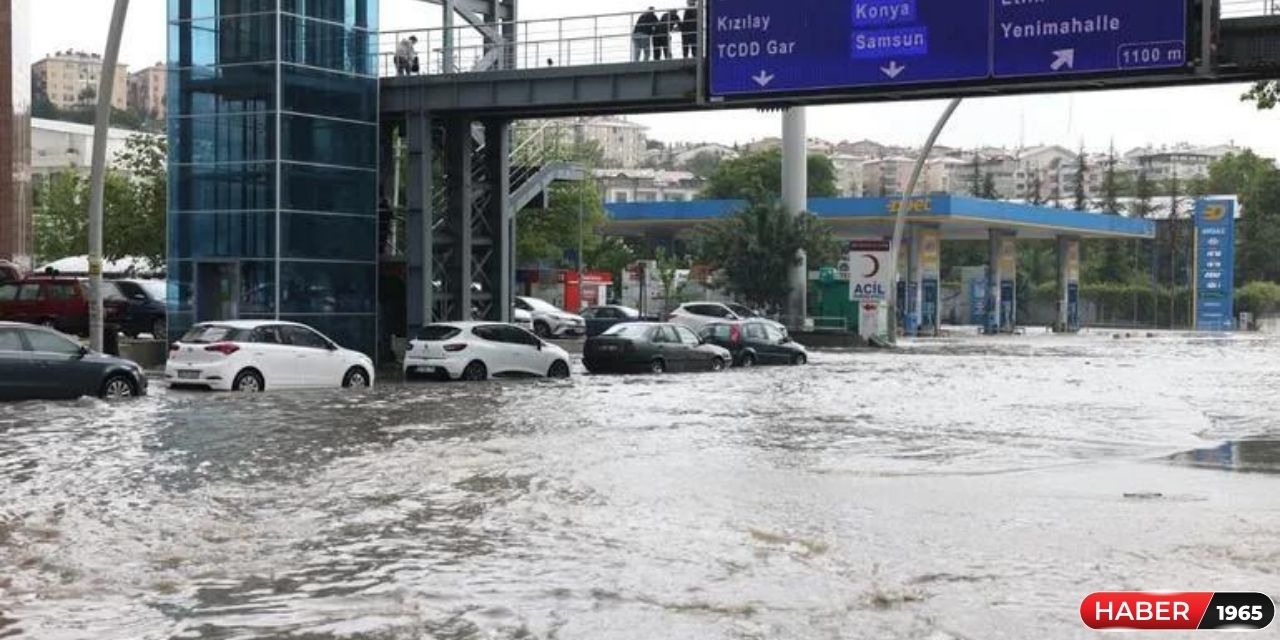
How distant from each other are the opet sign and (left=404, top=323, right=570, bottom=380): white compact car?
24.2m

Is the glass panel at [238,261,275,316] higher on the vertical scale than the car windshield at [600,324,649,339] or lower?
higher

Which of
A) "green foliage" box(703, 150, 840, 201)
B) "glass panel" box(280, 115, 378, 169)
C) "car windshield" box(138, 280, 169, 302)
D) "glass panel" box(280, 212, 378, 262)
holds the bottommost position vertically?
"car windshield" box(138, 280, 169, 302)

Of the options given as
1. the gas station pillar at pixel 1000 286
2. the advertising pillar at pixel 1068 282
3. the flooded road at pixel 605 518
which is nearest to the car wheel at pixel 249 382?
the flooded road at pixel 605 518

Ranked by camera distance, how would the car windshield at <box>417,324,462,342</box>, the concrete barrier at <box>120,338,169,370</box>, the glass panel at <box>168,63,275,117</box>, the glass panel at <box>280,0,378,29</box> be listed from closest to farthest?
the car windshield at <box>417,324,462,342</box>, the concrete barrier at <box>120,338,169,370</box>, the glass panel at <box>168,63,275,117</box>, the glass panel at <box>280,0,378,29</box>

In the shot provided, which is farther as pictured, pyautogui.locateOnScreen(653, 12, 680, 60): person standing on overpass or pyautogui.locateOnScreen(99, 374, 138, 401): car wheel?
pyautogui.locateOnScreen(653, 12, 680, 60): person standing on overpass

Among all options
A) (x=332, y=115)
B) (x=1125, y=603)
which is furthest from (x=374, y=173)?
(x=1125, y=603)

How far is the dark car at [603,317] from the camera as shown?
45.9 m

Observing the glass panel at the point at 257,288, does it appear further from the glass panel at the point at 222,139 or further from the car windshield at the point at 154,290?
the car windshield at the point at 154,290

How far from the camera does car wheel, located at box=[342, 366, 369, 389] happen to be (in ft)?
82.1

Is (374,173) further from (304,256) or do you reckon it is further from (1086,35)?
(1086,35)

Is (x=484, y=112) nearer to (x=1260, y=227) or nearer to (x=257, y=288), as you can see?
(x=257, y=288)

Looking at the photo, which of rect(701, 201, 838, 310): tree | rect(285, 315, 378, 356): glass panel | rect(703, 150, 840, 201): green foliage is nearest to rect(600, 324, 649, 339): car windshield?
rect(285, 315, 378, 356): glass panel

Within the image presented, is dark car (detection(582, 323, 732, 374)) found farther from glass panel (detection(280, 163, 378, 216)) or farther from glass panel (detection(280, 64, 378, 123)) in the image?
glass panel (detection(280, 64, 378, 123))

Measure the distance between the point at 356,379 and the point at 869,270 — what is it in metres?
29.0
